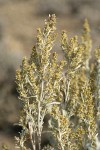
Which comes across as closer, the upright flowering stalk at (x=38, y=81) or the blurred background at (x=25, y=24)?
the upright flowering stalk at (x=38, y=81)

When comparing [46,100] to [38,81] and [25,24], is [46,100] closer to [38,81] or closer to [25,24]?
[38,81]

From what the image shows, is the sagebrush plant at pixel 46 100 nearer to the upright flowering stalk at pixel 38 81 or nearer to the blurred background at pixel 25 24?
the upright flowering stalk at pixel 38 81

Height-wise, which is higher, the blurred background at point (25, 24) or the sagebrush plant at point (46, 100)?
the blurred background at point (25, 24)

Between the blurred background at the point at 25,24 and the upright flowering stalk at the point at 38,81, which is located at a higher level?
the blurred background at the point at 25,24

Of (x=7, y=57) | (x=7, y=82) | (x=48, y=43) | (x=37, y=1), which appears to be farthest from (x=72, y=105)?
(x=37, y=1)

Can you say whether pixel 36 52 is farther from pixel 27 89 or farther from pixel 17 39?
pixel 17 39

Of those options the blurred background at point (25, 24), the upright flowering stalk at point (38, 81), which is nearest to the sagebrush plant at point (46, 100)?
the upright flowering stalk at point (38, 81)

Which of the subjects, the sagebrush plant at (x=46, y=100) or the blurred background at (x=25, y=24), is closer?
the sagebrush plant at (x=46, y=100)

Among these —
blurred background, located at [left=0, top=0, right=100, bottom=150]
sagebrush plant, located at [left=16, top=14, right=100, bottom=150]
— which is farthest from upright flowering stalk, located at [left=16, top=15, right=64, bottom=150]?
blurred background, located at [left=0, top=0, right=100, bottom=150]
